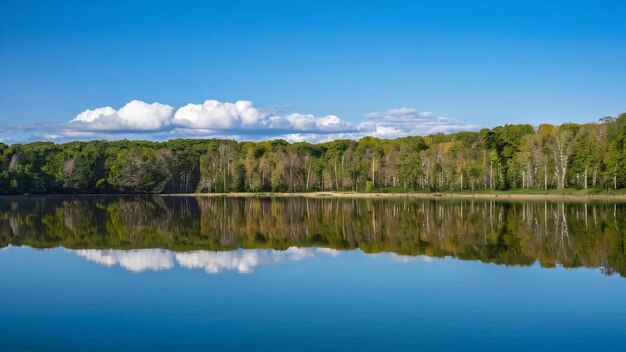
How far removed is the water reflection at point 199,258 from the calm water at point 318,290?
0.08m

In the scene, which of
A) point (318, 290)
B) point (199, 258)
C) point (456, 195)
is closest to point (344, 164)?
point (456, 195)

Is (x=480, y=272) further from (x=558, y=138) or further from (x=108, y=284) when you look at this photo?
(x=558, y=138)

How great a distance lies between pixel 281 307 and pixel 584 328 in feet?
24.7

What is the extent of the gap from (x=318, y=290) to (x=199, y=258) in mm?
Answer: 8344

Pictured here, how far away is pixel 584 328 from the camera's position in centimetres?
1485

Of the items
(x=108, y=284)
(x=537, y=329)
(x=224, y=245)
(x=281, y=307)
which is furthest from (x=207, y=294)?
(x=224, y=245)

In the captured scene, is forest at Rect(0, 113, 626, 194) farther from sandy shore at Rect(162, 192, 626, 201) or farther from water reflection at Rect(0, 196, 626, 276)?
water reflection at Rect(0, 196, 626, 276)

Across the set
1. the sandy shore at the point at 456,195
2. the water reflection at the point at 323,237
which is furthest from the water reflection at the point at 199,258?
the sandy shore at the point at 456,195

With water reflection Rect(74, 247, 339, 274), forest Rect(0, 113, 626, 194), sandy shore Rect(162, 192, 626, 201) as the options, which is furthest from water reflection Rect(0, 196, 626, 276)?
forest Rect(0, 113, 626, 194)

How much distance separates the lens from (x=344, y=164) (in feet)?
361

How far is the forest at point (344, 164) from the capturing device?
87.5 meters

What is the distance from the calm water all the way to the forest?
2158 inches

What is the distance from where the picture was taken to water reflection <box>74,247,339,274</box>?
2395 centimetres

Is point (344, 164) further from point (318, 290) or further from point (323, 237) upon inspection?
point (318, 290)
